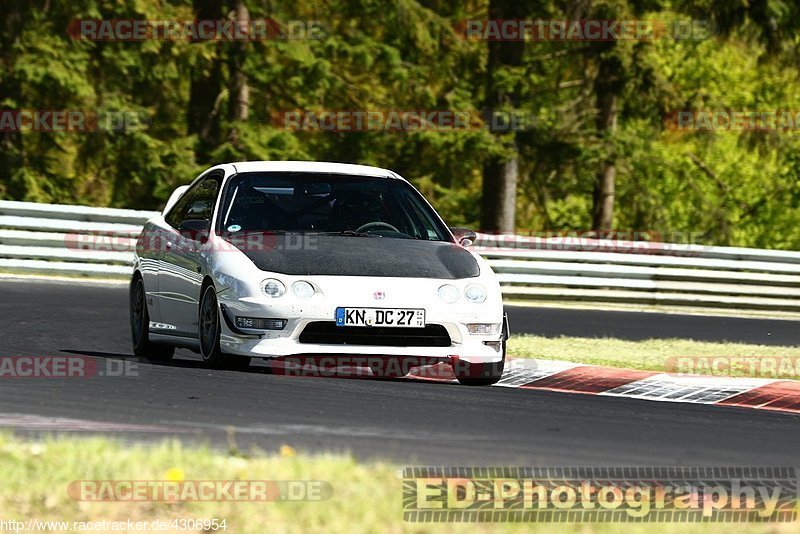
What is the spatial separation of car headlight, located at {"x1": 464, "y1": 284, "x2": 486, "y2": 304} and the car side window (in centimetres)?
193

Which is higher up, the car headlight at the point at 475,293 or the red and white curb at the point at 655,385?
the car headlight at the point at 475,293

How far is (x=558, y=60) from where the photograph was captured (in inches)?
1288

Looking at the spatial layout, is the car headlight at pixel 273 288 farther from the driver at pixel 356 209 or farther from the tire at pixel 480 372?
the tire at pixel 480 372

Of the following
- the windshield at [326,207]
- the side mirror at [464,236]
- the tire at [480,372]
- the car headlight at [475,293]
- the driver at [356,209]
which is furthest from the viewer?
the side mirror at [464,236]

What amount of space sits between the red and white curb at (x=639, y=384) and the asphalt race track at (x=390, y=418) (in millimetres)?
673

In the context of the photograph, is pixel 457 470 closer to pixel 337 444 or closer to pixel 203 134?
pixel 337 444

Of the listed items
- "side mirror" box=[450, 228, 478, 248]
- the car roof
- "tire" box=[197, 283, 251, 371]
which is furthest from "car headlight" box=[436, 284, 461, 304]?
the car roof

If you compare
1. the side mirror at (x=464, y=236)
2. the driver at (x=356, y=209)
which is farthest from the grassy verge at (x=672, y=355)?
the driver at (x=356, y=209)

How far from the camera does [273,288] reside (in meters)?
10.1

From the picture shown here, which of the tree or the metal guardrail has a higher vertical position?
the tree

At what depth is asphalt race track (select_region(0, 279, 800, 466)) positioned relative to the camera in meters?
7.47

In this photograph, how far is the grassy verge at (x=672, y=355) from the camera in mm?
12641

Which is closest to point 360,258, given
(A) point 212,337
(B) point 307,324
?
(B) point 307,324

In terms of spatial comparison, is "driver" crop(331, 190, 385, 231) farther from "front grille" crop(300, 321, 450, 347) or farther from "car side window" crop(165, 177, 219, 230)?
"front grille" crop(300, 321, 450, 347)
